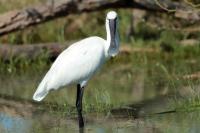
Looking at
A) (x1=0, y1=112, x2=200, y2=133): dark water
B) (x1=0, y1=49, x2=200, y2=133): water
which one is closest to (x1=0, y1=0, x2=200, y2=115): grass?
(x1=0, y1=49, x2=200, y2=133): water

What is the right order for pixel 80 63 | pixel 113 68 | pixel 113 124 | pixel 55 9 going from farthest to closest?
pixel 113 68 → pixel 55 9 → pixel 80 63 → pixel 113 124

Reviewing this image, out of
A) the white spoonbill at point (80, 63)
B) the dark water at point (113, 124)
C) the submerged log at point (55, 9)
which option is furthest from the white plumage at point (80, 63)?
the submerged log at point (55, 9)

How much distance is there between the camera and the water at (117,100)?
339 inches

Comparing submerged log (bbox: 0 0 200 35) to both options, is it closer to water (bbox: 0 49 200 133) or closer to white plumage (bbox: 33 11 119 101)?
water (bbox: 0 49 200 133)

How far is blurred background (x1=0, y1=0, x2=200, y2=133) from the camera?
8.94m

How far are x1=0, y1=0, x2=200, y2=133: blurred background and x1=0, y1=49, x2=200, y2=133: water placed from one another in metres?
0.01

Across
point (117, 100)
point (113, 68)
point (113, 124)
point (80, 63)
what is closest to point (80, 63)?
point (80, 63)

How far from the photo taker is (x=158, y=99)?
10469 millimetres

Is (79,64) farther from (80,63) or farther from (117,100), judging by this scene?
(117,100)

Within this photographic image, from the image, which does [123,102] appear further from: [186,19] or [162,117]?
[186,19]

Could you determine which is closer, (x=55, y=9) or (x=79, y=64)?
(x=79, y=64)

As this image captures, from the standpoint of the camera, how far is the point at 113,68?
44.0ft

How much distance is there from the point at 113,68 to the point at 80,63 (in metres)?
4.35

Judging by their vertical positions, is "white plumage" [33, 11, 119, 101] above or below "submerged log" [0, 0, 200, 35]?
below
